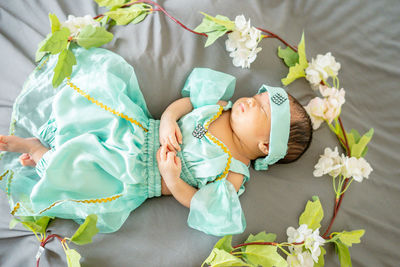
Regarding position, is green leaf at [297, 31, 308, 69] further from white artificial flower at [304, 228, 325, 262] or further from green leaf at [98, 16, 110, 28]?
green leaf at [98, 16, 110, 28]

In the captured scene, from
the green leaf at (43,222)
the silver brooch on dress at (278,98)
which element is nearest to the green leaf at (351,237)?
the silver brooch on dress at (278,98)

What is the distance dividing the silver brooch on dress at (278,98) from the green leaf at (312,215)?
14.4 inches

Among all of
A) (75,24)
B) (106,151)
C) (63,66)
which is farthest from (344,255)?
(75,24)

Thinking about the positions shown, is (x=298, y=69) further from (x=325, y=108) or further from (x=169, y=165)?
(x=169, y=165)

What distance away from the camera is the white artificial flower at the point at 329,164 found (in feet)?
4.11

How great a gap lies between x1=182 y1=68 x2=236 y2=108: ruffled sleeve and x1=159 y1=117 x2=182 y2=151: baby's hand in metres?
0.14

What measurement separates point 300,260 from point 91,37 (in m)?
1.03

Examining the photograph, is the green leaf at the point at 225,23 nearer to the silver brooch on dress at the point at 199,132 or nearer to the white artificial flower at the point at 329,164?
the silver brooch on dress at the point at 199,132

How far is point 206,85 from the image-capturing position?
3.96ft

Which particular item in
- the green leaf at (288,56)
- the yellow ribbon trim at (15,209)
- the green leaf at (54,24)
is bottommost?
the yellow ribbon trim at (15,209)

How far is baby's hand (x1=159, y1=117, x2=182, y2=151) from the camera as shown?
1.11 metres

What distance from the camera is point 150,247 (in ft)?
3.53

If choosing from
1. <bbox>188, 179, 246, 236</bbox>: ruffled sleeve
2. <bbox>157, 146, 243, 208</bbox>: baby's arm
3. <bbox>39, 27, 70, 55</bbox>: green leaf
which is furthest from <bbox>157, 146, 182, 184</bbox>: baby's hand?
<bbox>39, 27, 70, 55</bbox>: green leaf

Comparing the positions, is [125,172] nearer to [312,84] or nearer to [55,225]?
[55,225]
